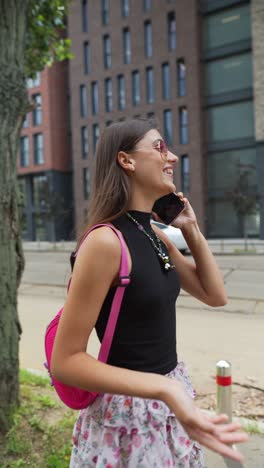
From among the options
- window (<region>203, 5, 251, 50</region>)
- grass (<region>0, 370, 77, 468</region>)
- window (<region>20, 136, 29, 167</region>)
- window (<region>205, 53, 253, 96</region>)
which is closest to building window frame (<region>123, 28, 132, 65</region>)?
window (<region>203, 5, 251, 50</region>)

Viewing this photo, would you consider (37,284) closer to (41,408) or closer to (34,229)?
(41,408)

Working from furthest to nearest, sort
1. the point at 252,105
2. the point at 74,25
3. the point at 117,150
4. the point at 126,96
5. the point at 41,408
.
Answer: the point at 74,25 → the point at 126,96 → the point at 252,105 → the point at 41,408 → the point at 117,150

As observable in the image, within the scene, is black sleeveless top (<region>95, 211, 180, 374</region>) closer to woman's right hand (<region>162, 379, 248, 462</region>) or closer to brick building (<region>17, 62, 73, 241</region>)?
woman's right hand (<region>162, 379, 248, 462</region>)

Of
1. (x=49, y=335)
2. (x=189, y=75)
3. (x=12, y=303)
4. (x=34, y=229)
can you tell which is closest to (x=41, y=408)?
(x=12, y=303)

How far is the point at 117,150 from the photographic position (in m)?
1.29

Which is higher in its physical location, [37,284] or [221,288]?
[221,288]

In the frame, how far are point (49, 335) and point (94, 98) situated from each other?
33062mm

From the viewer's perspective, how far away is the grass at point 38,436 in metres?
2.47

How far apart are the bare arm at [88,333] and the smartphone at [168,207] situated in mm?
341

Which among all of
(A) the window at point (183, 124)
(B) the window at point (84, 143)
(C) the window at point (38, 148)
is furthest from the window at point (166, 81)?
(C) the window at point (38, 148)

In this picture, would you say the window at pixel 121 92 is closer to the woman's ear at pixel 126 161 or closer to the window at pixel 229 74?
the window at pixel 229 74

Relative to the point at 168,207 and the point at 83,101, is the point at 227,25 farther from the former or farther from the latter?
the point at 168,207

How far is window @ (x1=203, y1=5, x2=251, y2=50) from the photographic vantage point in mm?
25178

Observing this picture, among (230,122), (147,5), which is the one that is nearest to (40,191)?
(147,5)
